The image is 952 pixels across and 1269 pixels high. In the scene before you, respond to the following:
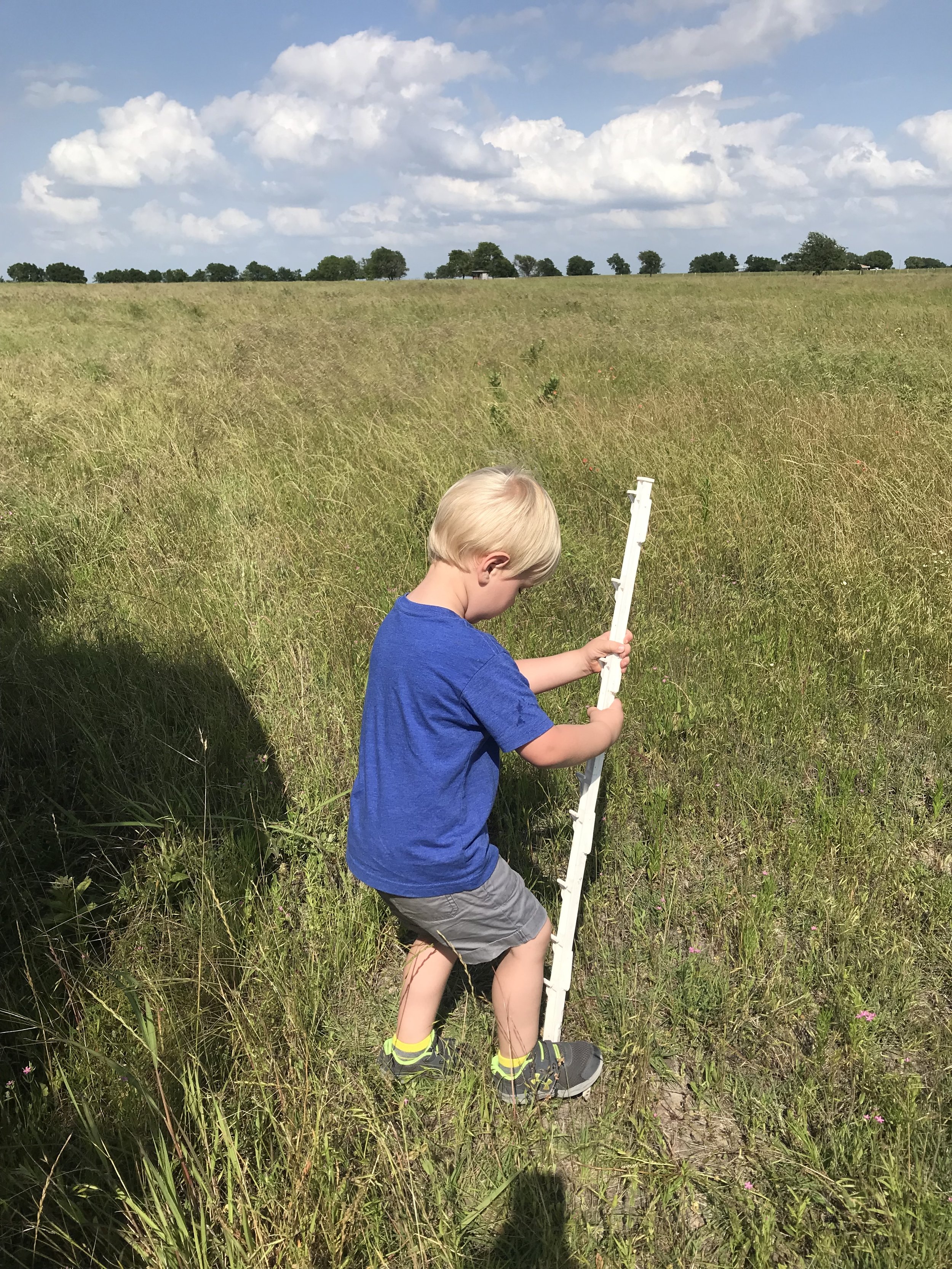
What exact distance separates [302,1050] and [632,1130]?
30.6 inches

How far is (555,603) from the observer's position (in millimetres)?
3752

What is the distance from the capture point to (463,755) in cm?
158

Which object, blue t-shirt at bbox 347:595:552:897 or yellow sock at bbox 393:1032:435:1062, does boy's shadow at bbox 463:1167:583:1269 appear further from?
blue t-shirt at bbox 347:595:552:897

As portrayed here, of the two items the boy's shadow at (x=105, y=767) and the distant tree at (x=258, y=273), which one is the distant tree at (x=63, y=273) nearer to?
the distant tree at (x=258, y=273)

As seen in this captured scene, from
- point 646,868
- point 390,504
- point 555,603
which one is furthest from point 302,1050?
point 390,504

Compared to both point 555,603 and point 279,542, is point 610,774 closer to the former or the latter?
point 555,603

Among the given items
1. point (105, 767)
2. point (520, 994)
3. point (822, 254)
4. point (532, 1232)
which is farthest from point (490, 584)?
point (822, 254)

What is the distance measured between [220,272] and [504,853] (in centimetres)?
8402

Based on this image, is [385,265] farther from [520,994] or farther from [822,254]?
[520,994]

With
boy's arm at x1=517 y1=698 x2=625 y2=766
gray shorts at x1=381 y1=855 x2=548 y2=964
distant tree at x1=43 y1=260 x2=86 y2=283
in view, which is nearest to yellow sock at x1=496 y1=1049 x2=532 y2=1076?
gray shorts at x1=381 y1=855 x2=548 y2=964

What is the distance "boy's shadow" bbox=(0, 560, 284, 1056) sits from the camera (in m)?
2.19

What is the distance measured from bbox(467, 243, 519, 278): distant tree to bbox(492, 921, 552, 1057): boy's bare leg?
8668 cm

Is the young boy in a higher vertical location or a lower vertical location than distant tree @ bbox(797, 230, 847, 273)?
lower

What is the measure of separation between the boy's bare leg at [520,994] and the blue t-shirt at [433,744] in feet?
0.79
